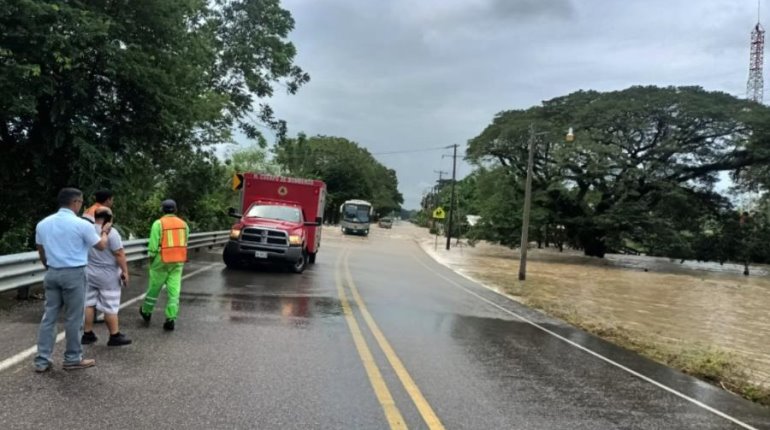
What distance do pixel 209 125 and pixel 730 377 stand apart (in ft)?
54.1

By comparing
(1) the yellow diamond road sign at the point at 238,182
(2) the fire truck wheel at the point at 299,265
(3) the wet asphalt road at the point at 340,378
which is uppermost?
(1) the yellow diamond road sign at the point at 238,182

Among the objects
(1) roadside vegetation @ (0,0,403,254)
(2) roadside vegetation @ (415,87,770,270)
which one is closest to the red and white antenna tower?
(2) roadside vegetation @ (415,87,770,270)

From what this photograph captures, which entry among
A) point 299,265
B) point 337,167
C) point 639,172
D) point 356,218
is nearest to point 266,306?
point 299,265

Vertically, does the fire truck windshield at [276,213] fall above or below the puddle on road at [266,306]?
above

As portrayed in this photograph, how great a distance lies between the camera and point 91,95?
13531mm

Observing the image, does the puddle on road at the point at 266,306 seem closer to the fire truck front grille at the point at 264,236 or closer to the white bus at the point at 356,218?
the fire truck front grille at the point at 264,236

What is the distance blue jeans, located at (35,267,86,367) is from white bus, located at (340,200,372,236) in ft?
175

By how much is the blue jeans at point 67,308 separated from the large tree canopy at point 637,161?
36.8 m

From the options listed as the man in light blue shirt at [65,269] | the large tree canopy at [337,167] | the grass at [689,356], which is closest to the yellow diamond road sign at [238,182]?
the grass at [689,356]

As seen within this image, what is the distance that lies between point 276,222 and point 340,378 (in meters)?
11.0

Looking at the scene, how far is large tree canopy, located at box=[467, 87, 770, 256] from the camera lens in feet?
136

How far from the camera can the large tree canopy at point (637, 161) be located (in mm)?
41531

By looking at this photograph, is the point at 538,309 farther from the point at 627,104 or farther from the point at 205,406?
the point at 627,104

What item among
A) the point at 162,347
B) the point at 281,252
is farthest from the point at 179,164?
the point at 162,347
